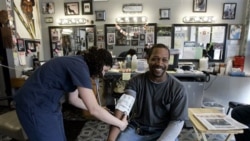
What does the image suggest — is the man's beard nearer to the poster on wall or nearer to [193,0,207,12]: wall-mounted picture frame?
[193,0,207,12]: wall-mounted picture frame

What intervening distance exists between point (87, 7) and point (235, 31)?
115 inches

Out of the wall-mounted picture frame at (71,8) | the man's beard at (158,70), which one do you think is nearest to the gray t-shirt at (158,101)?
the man's beard at (158,70)

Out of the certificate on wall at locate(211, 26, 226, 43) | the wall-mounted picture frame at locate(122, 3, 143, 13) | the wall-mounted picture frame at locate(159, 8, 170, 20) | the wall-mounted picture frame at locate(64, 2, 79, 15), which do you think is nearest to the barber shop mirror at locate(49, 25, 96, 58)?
the wall-mounted picture frame at locate(64, 2, 79, 15)

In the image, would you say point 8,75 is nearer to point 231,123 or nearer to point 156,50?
point 156,50

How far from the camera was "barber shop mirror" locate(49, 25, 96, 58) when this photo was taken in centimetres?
359

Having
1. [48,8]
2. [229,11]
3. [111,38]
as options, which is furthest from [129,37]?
[229,11]

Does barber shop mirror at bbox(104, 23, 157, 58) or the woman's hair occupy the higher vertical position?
barber shop mirror at bbox(104, 23, 157, 58)

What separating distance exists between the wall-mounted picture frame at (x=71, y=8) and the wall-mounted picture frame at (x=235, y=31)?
9.98 ft

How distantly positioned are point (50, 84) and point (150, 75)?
2.32ft

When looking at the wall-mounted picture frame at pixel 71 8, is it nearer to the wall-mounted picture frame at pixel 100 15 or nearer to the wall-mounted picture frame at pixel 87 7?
the wall-mounted picture frame at pixel 87 7

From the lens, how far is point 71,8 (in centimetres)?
356

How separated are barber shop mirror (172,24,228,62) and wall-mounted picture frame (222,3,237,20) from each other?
0.20 metres

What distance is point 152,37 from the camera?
3443 millimetres

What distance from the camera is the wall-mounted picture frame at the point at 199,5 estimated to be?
3.26 m
